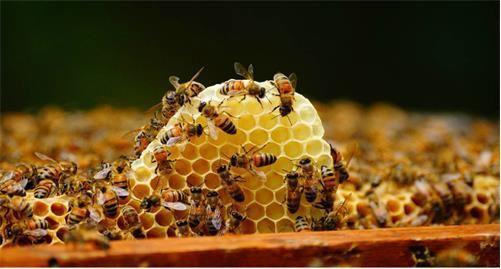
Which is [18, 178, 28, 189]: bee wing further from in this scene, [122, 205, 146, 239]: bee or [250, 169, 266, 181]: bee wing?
[250, 169, 266, 181]: bee wing

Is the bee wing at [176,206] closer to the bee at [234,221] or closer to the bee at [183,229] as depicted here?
the bee at [183,229]

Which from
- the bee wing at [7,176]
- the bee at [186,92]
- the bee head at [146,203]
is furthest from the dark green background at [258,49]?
the bee head at [146,203]

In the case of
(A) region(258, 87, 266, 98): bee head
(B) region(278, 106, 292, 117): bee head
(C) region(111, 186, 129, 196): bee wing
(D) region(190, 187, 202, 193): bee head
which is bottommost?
(D) region(190, 187, 202, 193): bee head

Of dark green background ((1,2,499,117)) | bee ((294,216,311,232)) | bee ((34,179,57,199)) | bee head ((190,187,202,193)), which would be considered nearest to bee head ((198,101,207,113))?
bee head ((190,187,202,193))

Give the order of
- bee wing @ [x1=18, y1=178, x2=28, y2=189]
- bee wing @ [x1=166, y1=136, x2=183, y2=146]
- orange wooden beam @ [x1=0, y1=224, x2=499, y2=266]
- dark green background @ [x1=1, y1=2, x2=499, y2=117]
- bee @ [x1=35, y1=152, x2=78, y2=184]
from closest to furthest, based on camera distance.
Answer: orange wooden beam @ [x1=0, y1=224, x2=499, y2=266] < bee wing @ [x1=166, y1=136, x2=183, y2=146] < bee wing @ [x1=18, y1=178, x2=28, y2=189] < bee @ [x1=35, y1=152, x2=78, y2=184] < dark green background @ [x1=1, y1=2, x2=499, y2=117]

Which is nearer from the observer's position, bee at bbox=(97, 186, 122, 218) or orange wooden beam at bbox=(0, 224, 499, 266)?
orange wooden beam at bbox=(0, 224, 499, 266)

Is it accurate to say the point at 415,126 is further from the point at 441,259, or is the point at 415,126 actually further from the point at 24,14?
the point at 24,14

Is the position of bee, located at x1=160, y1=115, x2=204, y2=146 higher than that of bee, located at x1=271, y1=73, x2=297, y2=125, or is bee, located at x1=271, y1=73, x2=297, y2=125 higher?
bee, located at x1=271, y1=73, x2=297, y2=125

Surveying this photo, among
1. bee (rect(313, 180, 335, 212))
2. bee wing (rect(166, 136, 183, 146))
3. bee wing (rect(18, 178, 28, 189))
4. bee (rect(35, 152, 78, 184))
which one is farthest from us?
bee (rect(35, 152, 78, 184))
